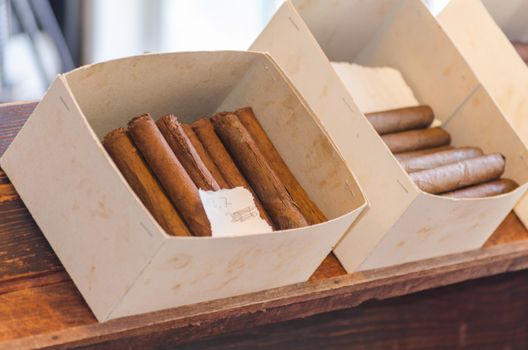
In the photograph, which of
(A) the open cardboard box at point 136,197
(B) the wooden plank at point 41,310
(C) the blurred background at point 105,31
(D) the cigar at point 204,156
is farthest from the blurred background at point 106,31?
(B) the wooden plank at point 41,310

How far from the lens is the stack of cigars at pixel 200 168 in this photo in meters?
1.46

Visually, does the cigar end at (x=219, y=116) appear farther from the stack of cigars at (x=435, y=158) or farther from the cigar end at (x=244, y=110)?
the stack of cigars at (x=435, y=158)

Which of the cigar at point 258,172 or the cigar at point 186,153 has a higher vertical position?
the cigar at point 186,153

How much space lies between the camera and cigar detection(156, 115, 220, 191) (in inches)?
60.0

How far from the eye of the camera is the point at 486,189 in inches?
74.3

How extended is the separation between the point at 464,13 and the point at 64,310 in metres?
1.27

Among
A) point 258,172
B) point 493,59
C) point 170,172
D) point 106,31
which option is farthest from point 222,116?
point 106,31

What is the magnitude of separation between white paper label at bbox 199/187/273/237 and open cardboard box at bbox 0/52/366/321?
58mm

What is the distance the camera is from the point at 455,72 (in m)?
2.00

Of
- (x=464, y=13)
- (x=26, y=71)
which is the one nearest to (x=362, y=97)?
(x=464, y=13)

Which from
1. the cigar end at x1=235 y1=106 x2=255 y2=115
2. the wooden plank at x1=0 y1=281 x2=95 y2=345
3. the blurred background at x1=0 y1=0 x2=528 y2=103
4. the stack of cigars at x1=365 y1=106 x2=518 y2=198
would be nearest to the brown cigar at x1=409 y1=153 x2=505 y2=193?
the stack of cigars at x1=365 y1=106 x2=518 y2=198

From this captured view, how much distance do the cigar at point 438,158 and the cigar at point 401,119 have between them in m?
0.12

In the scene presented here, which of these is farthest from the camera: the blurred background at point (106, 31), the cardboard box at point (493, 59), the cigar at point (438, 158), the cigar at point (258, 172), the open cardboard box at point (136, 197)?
the blurred background at point (106, 31)

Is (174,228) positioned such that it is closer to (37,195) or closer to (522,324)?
(37,195)
